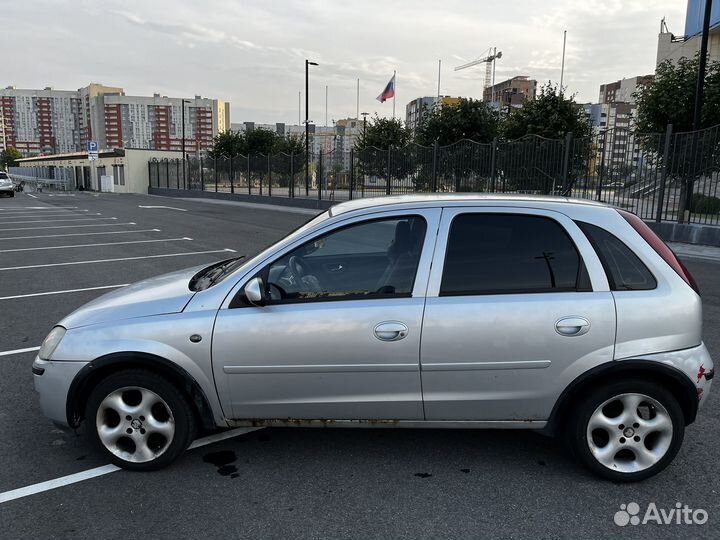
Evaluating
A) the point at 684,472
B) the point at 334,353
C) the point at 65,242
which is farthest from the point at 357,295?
the point at 65,242

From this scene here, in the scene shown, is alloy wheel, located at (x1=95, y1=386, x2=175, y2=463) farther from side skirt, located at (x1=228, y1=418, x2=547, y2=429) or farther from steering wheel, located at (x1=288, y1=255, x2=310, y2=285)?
steering wheel, located at (x1=288, y1=255, x2=310, y2=285)

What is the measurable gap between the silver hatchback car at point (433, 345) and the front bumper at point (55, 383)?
0.03 ft

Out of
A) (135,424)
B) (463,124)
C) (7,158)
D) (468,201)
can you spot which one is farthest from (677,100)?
(7,158)

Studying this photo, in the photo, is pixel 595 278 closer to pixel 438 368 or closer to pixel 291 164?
pixel 438 368

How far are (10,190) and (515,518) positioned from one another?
40.5 meters

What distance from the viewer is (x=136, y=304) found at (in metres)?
3.33

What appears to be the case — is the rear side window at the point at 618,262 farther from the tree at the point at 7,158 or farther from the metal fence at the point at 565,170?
the tree at the point at 7,158

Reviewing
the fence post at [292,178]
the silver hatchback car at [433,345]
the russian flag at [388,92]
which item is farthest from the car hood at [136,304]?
the russian flag at [388,92]

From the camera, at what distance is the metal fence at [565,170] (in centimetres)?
1405

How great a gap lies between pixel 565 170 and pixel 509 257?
14382mm

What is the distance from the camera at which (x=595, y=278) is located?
310 centimetres

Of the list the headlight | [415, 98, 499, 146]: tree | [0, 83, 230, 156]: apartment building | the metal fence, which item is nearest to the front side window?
the headlight

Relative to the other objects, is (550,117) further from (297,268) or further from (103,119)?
(103,119)

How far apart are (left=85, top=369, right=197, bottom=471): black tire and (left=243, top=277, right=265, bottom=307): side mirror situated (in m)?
0.68
